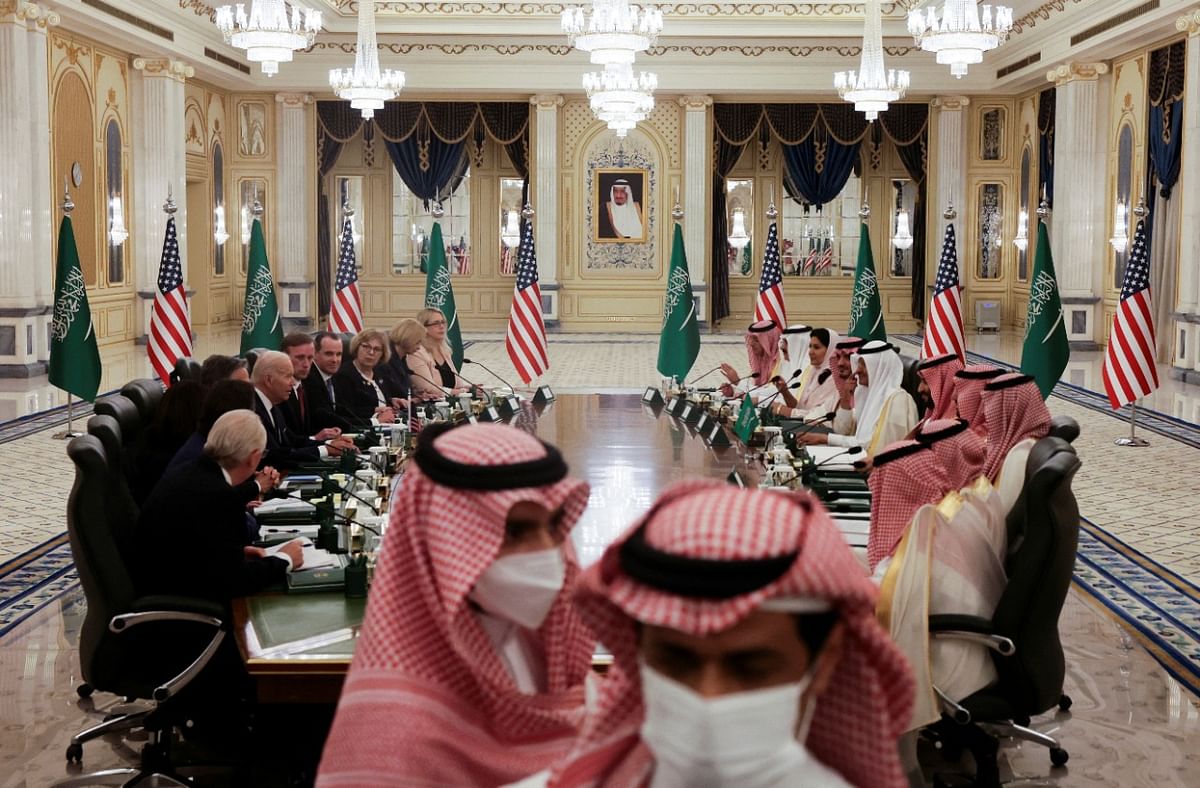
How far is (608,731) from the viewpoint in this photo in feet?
4.64

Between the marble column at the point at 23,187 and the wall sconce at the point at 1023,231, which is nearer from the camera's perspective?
the marble column at the point at 23,187

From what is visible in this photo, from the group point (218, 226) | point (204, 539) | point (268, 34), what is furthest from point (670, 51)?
point (204, 539)

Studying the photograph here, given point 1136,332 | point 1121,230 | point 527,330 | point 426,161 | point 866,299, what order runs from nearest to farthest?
point 1136,332 → point 527,330 → point 866,299 → point 1121,230 → point 426,161

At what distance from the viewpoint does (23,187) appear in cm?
1455

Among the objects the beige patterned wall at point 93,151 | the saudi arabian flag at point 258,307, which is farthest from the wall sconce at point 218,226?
the saudi arabian flag at point 258,307

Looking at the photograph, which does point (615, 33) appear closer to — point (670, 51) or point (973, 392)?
point (973, 392)

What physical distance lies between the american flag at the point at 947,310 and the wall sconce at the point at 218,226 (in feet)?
43.8

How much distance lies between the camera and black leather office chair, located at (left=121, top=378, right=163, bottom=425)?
5.99 m

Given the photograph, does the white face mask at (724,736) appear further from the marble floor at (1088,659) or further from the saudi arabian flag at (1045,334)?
the saudi arabian flag at (1045,334)

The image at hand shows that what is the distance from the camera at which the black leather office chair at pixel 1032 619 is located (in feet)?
12.2

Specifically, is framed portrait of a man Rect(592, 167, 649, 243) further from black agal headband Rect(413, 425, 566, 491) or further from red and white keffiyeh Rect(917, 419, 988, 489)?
black agal headband Rect(413, 425, 566, 491)

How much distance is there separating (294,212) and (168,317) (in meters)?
11.3

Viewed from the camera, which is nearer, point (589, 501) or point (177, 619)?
point (177, 619)

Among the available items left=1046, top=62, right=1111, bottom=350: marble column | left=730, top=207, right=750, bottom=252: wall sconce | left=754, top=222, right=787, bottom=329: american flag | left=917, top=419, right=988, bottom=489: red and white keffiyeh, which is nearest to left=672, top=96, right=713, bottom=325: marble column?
left=730, top=207, right=750, bottom=252: wall sconce
